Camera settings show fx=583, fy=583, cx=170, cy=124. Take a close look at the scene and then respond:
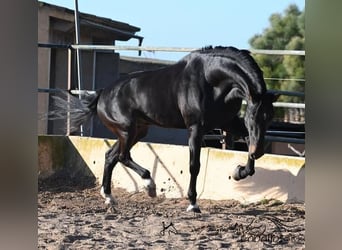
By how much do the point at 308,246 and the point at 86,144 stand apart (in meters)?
4.99

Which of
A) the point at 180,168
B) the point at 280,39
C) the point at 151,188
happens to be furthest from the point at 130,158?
the point at 280,39

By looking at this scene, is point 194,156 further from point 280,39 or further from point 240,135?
point 280,39

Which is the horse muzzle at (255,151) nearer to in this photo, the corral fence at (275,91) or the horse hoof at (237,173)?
the horse hoof at (237,173)

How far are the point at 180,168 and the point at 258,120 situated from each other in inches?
44.8

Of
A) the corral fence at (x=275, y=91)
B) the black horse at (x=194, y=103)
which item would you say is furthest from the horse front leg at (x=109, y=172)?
the corral fence at (x=275, y=91)

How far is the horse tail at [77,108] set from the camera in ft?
16.9

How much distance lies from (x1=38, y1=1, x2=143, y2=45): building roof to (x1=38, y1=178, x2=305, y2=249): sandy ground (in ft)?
12.0

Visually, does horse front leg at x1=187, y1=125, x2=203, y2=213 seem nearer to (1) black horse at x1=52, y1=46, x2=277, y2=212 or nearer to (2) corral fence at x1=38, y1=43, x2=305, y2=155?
(1) black horse at x1=52, y1=46, x2=277, y2=212

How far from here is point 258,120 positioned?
401cm

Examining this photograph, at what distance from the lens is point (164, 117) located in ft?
15.0

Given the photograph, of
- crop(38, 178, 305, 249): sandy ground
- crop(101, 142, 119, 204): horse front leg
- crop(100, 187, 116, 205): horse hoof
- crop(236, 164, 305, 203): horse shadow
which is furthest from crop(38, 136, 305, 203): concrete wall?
crop(100, 187, 116, 205): horse hoof

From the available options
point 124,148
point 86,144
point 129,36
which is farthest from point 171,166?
point 129,36

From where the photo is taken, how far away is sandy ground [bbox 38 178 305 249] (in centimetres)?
314

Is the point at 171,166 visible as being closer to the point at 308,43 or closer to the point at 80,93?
the point at 80,93
